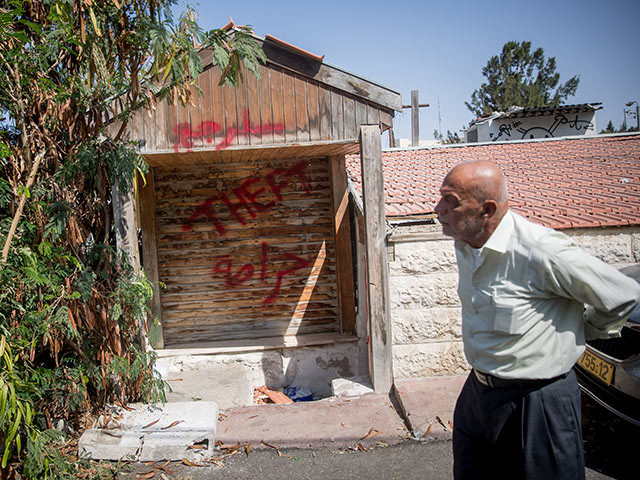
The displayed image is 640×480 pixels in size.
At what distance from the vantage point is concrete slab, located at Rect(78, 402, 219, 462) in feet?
14.7

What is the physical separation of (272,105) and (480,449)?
4267 mm

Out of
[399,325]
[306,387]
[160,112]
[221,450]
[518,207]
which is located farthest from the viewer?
[306,387]

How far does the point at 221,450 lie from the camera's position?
468 centimetres

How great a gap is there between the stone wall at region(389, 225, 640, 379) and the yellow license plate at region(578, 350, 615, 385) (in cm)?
178

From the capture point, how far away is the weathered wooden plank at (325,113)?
18.4 feet

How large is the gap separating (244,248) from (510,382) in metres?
5.76

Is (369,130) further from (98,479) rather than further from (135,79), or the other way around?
(98,479)

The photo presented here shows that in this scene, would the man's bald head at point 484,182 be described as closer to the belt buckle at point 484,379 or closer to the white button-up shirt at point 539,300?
the white button-up shirt at point 539,300

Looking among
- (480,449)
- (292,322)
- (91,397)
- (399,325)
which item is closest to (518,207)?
(399,325)

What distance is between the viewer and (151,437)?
181 inches

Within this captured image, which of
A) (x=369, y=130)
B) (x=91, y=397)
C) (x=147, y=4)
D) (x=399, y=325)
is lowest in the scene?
(x=91, y=397)

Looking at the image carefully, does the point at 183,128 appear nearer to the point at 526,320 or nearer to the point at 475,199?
the point at 475,199

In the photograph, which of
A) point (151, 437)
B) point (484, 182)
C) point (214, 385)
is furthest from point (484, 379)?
point (214, 385)

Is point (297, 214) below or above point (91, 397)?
above
